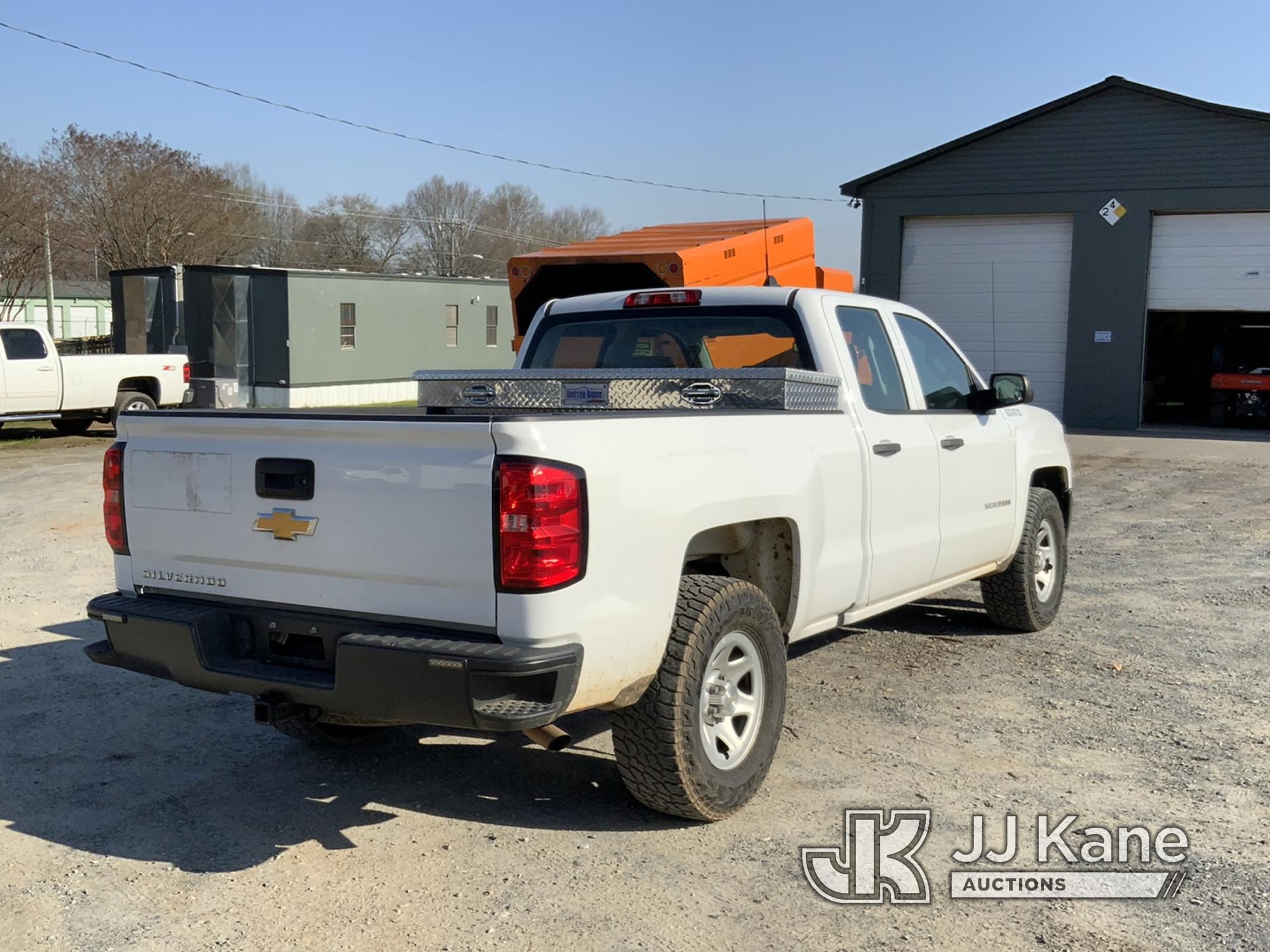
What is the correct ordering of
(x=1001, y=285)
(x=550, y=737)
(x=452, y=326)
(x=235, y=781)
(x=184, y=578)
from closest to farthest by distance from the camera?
(x=550, y=737), (x=184, y=578), (x=235, y=781), (x=1001, y=285), (x=452, y=326)

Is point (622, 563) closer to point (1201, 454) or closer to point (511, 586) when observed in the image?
point (511, 586)

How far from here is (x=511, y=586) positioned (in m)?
3.65

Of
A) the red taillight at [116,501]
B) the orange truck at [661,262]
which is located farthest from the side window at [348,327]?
the red taillight at [116,501]

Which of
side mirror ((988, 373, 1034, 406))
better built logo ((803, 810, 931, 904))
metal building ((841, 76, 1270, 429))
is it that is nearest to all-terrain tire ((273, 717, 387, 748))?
better built logo ((803, 810, 931, 904))

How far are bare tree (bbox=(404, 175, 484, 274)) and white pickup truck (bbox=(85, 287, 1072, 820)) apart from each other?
6809cm

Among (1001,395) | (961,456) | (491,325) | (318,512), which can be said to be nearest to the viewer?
(318,512)

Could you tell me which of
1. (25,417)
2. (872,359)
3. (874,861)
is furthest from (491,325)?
(874,861)

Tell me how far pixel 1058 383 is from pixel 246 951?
21962mm

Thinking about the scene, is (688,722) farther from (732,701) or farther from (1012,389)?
(1012,389)

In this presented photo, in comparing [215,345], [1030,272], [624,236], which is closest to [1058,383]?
[1030,272]

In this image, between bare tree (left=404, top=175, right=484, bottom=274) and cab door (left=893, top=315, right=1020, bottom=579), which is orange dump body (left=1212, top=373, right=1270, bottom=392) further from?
bare tree (left=404, top=175, right=484, bottom=274)

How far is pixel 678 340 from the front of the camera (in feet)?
19.4

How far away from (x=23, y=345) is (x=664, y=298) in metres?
15.4

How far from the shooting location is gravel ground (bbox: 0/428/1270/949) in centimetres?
367
